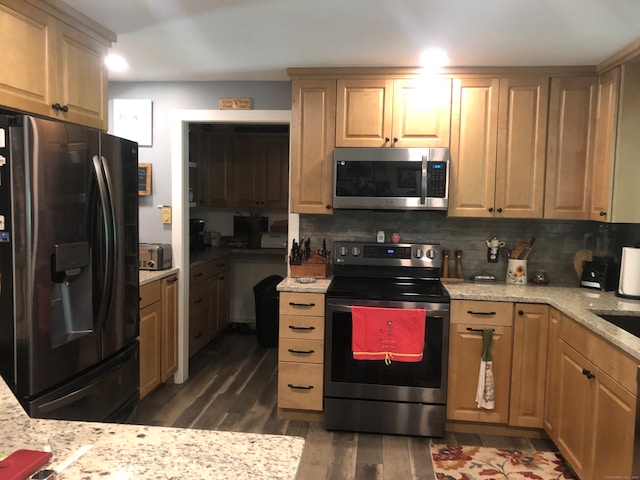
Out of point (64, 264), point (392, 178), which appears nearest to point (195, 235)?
point (392, 178)

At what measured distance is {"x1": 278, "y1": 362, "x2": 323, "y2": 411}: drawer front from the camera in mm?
2988

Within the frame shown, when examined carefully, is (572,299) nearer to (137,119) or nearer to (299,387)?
(299,387)

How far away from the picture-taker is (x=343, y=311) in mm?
2887

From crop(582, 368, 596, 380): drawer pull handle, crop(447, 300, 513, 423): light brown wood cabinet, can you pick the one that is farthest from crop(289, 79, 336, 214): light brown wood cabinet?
crop(582, 368, 596, 380): drawer pull handle

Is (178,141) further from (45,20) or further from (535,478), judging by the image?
(535,478)

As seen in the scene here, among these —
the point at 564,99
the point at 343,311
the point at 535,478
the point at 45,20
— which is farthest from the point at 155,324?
the point at 564,99

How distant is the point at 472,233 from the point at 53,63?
2.71 m

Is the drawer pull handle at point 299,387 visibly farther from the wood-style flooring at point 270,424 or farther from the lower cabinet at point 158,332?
the lower cabinet at point 158,332

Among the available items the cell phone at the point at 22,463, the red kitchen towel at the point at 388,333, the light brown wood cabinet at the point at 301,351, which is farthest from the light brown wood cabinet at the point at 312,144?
the cell phone at the point at 22,463

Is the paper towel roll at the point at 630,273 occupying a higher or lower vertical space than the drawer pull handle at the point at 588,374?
higher

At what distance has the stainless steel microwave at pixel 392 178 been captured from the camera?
9.91 ft

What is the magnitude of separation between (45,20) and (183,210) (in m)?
1.67

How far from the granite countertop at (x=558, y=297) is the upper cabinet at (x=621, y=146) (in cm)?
49

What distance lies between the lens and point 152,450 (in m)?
0.98
